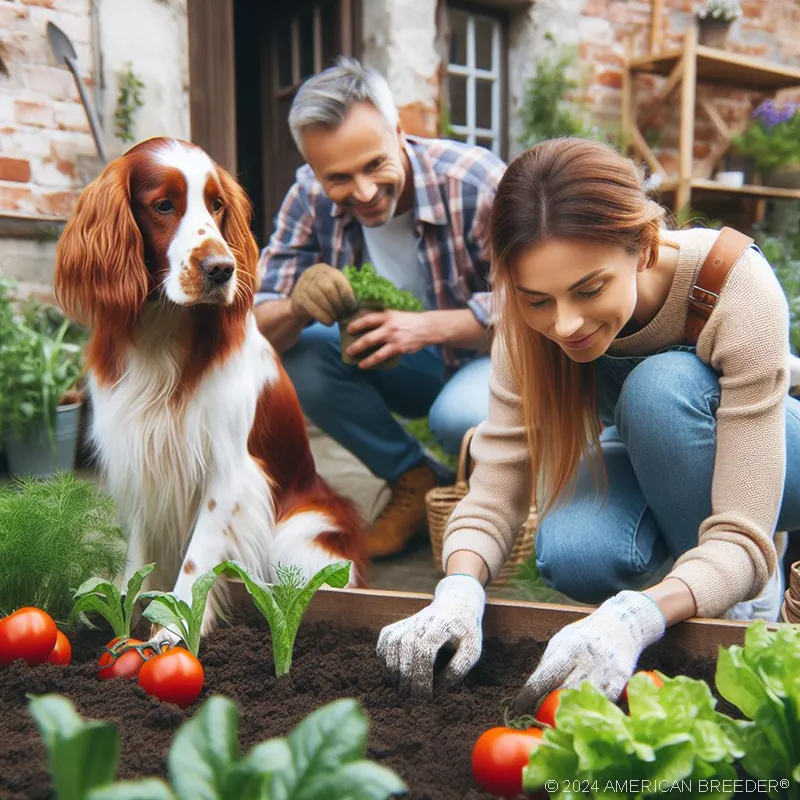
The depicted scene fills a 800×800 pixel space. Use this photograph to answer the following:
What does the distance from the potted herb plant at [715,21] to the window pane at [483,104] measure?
165cm

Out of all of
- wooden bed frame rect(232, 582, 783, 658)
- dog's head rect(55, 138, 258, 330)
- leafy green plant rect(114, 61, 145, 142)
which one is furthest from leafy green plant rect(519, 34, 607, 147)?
wooden bed frame rect(232, 582, 783, 658)

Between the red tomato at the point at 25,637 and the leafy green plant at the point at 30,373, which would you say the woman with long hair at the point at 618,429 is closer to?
the red tomato at the point at 25,637

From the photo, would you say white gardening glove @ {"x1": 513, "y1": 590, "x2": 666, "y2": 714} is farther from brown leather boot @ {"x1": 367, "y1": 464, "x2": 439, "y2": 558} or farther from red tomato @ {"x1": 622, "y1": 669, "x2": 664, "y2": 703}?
brown leather boot @ {"x1": 367, "y1": 464, "x2": 439, "y2": 558}

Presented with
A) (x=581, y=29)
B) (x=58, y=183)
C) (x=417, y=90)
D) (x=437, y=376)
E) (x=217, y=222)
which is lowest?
(x=437, y=376)

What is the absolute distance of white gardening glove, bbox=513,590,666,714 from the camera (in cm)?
135

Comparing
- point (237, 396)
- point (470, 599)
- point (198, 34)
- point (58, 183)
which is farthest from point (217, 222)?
point (198, 34)

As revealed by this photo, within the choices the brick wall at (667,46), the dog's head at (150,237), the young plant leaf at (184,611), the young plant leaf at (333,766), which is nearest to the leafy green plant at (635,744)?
the young plant leaf at (333,766)

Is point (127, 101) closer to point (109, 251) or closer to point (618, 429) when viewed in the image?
point (109, 251)

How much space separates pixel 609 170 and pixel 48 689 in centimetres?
135

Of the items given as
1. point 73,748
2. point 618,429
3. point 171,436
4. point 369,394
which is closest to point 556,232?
point 618,429

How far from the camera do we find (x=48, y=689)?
4.87 feet

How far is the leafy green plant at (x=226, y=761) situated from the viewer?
742 mm

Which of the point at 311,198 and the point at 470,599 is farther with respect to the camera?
the point at 311,198

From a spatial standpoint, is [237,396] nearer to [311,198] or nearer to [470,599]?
[470,599]
